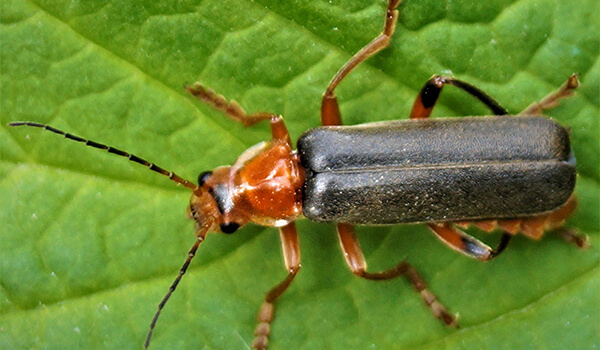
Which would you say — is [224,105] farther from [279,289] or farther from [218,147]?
[279,289]

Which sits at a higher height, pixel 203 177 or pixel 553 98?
pixel 553 98

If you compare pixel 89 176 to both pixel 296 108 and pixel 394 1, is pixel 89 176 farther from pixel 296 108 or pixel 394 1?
pixel 394 1

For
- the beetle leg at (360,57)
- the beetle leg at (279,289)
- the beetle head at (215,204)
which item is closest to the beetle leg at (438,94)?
the beetle leg at (360,57)

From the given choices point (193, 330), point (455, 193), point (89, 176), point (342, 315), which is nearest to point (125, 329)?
point (193, 330)

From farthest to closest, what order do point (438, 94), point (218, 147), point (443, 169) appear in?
→ point (218, 147)
point (438, 94)
point (443, 169)

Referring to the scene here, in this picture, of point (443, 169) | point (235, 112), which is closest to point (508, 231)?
point (443, 169)

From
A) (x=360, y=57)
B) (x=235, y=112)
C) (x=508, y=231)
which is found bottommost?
(x=508, y=231)

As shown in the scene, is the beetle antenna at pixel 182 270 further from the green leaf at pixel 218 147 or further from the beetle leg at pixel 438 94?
the beetle leg at pixel 438 94
